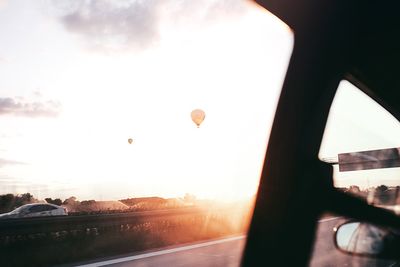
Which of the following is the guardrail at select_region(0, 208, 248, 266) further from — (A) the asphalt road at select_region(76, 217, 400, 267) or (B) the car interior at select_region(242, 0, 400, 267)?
(B) the car interior at select_region(242, 0, 400, 267)

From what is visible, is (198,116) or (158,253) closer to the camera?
(158,253)

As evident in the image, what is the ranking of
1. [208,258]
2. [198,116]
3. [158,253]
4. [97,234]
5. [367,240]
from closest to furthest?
[367,240]
[208,258]
[158,253]
[97,234]
[198,116]

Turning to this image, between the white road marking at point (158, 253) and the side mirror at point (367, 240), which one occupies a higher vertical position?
the side mirror at point (367, 240)

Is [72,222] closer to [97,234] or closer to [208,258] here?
[97,234]

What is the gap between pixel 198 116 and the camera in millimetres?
26594

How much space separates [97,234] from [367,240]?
12.1m

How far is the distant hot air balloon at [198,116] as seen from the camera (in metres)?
26.4

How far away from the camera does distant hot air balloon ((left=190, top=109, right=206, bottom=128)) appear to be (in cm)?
2639

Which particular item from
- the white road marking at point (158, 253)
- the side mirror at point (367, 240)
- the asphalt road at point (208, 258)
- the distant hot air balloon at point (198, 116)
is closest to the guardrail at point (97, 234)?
the white road marking at point (158, 253)

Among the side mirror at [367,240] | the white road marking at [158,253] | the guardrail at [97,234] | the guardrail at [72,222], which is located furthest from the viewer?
the guardrail at [72,222]

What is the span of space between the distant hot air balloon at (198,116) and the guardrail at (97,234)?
10815 mm

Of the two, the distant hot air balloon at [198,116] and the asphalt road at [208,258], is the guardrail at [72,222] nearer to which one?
the asphalt road at [208,258]

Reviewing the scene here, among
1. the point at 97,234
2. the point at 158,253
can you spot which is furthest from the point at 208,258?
the point at 97,234

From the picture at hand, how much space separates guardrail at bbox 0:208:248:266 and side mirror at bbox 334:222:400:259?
24.0ft
